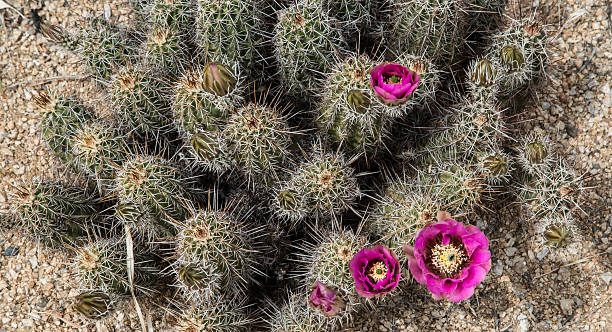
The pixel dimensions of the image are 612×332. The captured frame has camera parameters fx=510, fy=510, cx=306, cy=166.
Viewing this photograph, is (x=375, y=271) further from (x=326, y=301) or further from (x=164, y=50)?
(x=164, y=50)

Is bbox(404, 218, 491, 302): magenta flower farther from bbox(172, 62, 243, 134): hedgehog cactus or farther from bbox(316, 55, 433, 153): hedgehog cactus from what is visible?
bbox(172, 62, 243, 134): hedgehog cactus

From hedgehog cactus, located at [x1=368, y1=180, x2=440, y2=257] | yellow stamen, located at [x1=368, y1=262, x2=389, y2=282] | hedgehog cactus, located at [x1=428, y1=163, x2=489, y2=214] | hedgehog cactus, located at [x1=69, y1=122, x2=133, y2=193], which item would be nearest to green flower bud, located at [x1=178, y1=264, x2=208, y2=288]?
hedgehog cactus, located at [x1=69, y1=122, x2=133, y2=193]

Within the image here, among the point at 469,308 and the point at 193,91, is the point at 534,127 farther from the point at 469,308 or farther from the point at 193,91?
the point at 193,91

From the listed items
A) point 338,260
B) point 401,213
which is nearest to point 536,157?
point 401,213

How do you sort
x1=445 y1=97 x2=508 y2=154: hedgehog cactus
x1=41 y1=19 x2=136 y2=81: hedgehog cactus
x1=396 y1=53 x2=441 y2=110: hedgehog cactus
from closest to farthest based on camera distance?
x1=396 y1=53 x2=441 y2=110: hedgehog cactus, x1=445 y1=97 x2=508 y2=154: hedgehog cactus, x1=41 y1=19 x2=136 y2=81: hedgehog cactus

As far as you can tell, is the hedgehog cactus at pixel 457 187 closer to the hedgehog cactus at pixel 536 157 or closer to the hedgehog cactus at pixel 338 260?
the hedgehog cactus at pixel 536 157

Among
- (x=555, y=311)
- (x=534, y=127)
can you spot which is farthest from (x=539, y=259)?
(x=534, y=127)
